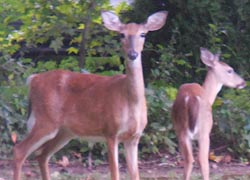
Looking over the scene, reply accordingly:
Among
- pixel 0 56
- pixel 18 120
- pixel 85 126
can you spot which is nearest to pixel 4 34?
pixel 0 56

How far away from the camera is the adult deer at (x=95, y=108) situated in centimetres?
949

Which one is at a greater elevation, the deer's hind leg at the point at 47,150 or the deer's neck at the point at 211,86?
the deer's neck at the point at 211,86

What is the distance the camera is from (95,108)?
982 centimetres

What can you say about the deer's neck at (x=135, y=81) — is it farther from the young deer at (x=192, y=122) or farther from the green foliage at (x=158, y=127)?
the green foliage at (x=158, y=127)

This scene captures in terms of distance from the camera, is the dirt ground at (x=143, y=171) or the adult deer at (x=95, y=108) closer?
the adult deer at (x=95, y=108)

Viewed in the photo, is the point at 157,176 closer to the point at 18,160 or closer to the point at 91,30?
the point at 18,160

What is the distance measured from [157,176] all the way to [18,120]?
1812mm

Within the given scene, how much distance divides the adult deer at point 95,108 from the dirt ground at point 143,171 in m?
0.56

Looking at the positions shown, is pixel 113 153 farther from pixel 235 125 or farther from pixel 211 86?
pixel 235 125

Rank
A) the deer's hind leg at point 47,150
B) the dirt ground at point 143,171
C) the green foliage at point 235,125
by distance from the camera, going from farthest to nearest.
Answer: the green foliage at point 235,125
the dirt ground at point 143,171
the deer's hind leg at point 47,150

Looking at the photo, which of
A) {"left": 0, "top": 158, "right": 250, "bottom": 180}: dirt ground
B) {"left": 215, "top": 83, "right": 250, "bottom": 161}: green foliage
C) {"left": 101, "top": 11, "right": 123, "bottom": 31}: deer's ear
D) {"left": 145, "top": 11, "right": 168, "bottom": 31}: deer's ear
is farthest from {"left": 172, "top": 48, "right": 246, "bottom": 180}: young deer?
{"left": 215, "top": 83, "right": 250, "bottom": 161}: green foliage

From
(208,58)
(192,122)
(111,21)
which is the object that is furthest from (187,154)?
(208,58)

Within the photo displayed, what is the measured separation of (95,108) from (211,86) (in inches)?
76.0

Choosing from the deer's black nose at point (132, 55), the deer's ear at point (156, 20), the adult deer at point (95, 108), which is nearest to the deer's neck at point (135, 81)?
the adult deer at point (95, 108)
